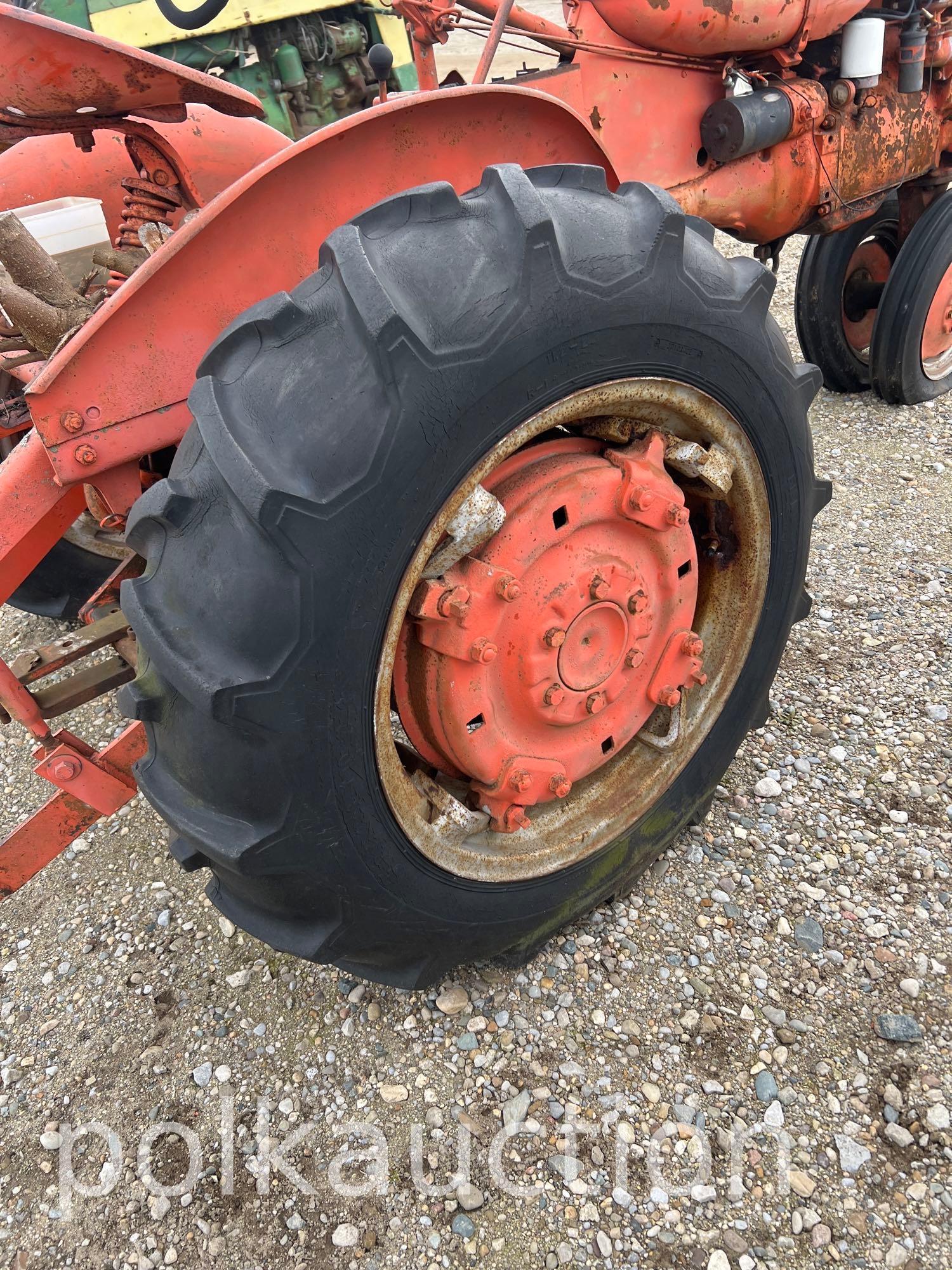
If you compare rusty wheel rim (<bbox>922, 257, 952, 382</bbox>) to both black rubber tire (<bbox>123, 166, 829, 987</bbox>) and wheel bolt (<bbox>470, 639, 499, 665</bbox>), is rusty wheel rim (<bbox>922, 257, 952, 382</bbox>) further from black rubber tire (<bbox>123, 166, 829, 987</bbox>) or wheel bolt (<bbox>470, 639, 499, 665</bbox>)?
wheel bolt (<bbox>470, 639, 499, 665</bbox>)

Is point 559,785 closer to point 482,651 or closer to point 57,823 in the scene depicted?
point 482,651

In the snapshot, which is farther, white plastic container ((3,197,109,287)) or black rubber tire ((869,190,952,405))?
black rubber tire ((869,190,952,405))

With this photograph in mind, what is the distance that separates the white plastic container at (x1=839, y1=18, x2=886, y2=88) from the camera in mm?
2531

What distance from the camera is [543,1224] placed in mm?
1466

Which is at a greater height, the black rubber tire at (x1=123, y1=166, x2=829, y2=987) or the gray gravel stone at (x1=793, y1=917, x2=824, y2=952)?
the black rubber tire at (x1=123, y1=166, x2=829, y2=987)

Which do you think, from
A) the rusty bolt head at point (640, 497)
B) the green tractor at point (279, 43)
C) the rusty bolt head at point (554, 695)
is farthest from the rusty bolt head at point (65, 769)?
the green tractor at point (279, 43)

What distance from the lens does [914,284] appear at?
3.39 m

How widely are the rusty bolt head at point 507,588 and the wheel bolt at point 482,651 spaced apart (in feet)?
0.26

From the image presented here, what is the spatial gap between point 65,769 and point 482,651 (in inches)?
30.3

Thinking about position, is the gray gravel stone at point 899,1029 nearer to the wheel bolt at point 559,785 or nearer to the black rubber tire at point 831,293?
the wheel bolt at point 559,785

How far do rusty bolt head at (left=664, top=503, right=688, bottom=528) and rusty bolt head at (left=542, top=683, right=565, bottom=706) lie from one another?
0.36 meters

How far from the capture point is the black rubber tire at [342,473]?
113 centimetres

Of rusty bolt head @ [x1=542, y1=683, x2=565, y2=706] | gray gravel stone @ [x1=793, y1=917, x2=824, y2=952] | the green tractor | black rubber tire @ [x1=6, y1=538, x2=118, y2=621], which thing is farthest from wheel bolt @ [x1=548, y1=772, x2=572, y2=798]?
the green tractor

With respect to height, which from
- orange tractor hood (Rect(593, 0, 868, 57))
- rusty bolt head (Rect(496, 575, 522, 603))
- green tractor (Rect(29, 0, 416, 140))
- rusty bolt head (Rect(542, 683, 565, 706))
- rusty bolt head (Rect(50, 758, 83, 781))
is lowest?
rusty bolt head (Rect(542, 683, 565, 706))
